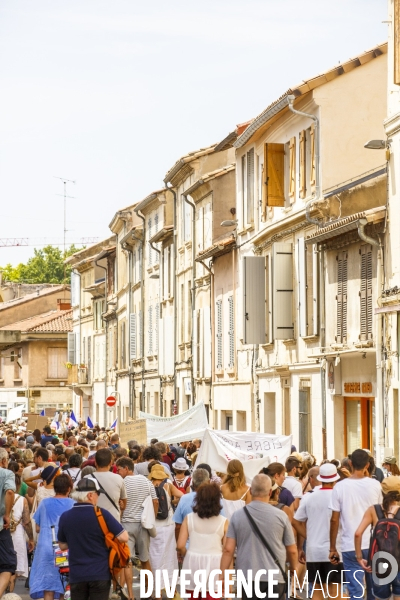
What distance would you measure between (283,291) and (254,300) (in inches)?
93.1

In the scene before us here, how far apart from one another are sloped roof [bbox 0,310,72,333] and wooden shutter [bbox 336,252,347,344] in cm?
5360

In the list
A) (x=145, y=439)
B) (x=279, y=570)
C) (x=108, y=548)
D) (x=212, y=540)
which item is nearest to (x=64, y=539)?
(x=108, y=548)

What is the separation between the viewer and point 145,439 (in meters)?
24.8

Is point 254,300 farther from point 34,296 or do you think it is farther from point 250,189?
point 34,296

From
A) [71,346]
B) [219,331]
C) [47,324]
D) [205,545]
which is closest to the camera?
[205,545]

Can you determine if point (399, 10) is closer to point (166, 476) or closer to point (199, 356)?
point (166, 476)

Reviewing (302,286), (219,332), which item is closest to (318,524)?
(302,286)

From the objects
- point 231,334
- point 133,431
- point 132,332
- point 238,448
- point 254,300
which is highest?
point 132,332

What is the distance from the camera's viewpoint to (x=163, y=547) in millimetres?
14867

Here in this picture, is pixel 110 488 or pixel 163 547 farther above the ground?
pixel 110 488

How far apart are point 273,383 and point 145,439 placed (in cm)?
682

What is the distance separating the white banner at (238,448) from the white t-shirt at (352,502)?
220 inches

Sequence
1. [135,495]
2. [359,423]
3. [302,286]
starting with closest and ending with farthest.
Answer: [135,495]
[359,423]
[302,286]

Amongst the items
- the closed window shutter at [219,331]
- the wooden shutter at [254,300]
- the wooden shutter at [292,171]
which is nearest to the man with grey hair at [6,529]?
the wooden shutter at [292,171]
